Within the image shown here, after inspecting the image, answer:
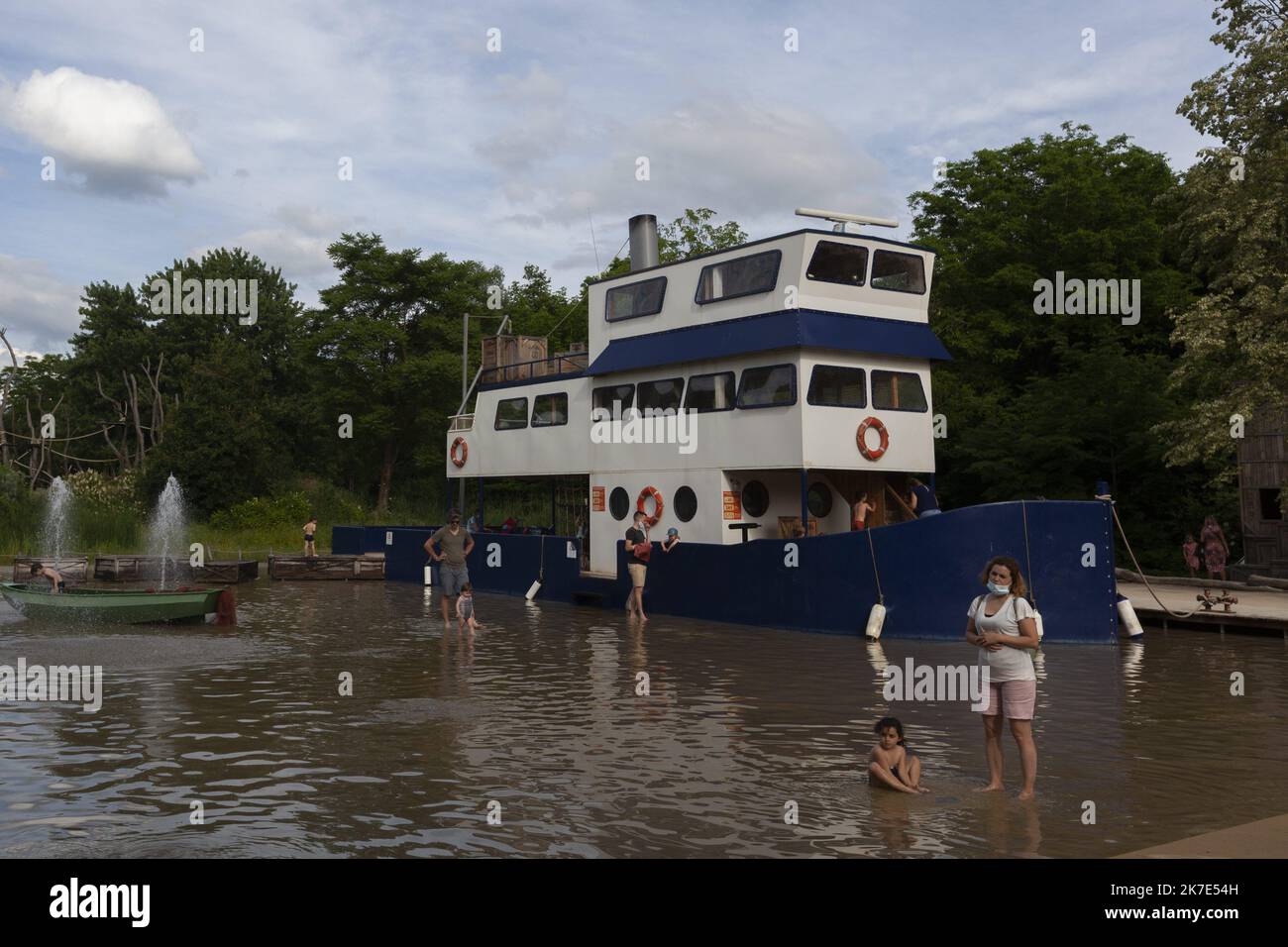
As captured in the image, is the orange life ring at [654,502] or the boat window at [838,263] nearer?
the boat window at [838,263]

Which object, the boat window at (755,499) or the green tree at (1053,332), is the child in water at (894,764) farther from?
the green tree at (1053,332)

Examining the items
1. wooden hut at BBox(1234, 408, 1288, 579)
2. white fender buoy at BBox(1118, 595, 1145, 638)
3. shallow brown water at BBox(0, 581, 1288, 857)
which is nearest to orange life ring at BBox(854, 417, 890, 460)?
shallow brown water at BBox(0, 581, 1288, 857)

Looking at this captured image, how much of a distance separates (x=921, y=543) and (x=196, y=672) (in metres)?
10.9

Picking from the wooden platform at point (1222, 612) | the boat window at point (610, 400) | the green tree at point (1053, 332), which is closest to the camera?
the wooden platform at point (1222, 612)

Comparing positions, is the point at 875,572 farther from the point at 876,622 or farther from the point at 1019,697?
the point at 1019,697

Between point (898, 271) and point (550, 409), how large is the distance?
899 centimetres

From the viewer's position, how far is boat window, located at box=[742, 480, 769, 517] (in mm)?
21219

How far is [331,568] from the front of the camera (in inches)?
1270

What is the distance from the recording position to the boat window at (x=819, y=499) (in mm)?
21312

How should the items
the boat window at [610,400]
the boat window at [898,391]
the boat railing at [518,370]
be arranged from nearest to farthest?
1. the boat window at [898,391]
2. the boat window at [610,400]
3. the boat railing at [518,370]

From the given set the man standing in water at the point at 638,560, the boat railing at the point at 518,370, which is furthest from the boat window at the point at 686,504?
the boat railing at the point at 518,370

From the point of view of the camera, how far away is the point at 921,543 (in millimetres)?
17297

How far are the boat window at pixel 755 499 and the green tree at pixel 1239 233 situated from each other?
8505mm
